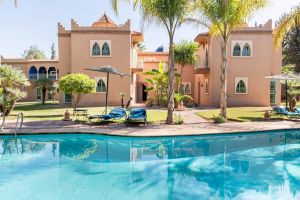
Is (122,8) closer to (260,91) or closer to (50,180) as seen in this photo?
(50,180)

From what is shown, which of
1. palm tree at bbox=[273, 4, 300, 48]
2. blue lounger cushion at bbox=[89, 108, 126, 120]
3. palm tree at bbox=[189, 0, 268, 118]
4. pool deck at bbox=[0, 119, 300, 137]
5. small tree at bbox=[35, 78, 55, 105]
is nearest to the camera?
pool deck at bbox=[0, 119, 300, 137]

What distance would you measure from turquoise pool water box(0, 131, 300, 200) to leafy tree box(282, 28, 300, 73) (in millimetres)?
35924

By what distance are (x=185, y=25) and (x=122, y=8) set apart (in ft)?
12.2

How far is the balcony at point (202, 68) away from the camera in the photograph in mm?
29141

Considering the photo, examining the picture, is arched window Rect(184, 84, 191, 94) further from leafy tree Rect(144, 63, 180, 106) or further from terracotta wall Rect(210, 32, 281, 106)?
leafy tree Rect(144, 63, 180, 106)

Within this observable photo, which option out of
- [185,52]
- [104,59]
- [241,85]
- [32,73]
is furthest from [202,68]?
[32,73]

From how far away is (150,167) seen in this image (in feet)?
30.6

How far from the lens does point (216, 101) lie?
28.5 m

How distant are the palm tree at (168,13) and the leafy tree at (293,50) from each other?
3560cm

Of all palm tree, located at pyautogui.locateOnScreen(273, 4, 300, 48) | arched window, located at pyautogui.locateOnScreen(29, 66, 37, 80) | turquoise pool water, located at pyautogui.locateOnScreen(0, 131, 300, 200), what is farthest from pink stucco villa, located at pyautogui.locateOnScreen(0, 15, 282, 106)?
turquoise pool water, located at pyautogui.locateOnScreen(0, 131, 300, 200)

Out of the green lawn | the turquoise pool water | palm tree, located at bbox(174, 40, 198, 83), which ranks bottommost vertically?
the turquoise pool water

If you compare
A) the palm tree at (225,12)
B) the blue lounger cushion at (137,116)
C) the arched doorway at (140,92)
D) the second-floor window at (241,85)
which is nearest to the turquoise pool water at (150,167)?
the blue lounger cushion at (137,116)

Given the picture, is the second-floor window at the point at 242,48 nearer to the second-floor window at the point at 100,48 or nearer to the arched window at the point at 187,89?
the arched window at the point at 187,89

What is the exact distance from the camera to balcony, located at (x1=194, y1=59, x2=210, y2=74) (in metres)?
29.1
